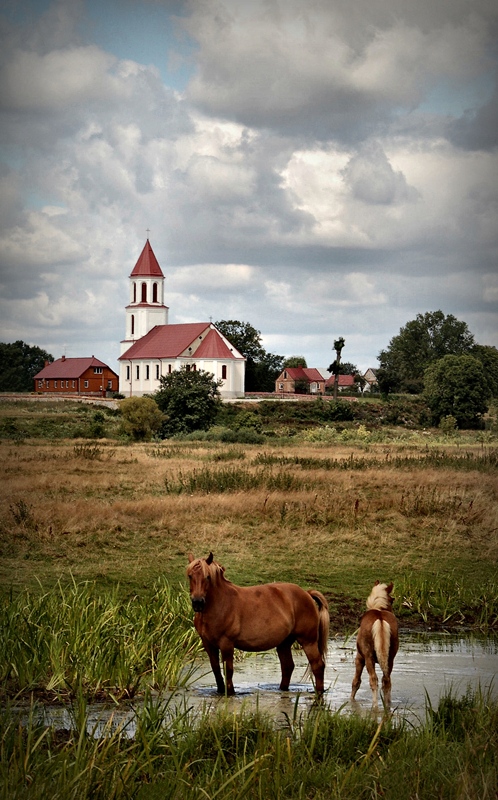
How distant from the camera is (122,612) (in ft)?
34.5

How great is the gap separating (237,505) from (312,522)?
5.53ft

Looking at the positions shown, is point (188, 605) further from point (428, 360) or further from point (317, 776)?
point (428, 360)

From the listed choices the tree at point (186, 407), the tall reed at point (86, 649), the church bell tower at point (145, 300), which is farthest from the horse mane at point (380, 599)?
the church bell tower at point (145, 300)

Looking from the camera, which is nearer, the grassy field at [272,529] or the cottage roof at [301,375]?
the grassy field at [272,529]

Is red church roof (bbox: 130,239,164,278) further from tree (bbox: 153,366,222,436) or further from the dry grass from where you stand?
the dry grass

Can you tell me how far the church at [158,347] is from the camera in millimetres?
97938

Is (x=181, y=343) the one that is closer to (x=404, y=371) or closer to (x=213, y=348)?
(x=213, y=348)

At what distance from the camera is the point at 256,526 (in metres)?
18.6

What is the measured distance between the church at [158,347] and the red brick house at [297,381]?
16.9m

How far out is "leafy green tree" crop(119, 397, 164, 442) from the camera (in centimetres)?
5416

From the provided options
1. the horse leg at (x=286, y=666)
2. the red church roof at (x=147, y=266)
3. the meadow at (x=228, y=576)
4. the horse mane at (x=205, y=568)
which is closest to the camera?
the meadow at (x=228, y=576)

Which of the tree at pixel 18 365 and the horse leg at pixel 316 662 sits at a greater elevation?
the tree at pixel 18 365

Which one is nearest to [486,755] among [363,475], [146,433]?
[363,475]

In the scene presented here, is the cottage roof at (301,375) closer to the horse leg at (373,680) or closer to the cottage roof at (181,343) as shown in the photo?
the cottage roof at (181,343)
